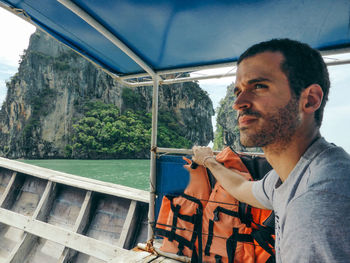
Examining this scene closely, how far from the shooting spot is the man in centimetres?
45

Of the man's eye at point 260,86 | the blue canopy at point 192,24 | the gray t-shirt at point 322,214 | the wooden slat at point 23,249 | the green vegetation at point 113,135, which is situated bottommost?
the wooden slat at point 23,249

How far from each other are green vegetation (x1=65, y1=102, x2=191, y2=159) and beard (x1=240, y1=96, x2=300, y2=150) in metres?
33.5

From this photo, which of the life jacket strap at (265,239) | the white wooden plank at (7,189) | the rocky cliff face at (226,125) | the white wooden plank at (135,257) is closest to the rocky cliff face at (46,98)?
the rocky cliff face at (226,125)

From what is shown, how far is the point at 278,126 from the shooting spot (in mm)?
735

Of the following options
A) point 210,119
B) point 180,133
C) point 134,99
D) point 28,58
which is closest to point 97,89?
point 134,99

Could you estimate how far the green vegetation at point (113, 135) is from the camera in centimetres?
3192

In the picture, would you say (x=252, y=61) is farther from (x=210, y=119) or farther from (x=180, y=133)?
(x=210, y=119)

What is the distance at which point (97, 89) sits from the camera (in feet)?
116

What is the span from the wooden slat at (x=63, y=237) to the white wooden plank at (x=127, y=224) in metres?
0.13

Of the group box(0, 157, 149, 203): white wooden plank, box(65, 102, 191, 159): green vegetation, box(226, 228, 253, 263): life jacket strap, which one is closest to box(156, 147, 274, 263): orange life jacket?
box(226, 228, 253, 263): life jacket strap

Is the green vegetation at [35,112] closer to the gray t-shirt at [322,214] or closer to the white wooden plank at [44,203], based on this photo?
the white wooden plank at [44,203]

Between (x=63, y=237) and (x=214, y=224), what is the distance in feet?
7.69

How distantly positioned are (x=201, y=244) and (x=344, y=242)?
4.20ft

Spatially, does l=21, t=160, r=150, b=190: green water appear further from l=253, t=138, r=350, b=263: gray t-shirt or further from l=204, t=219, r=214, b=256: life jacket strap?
l=253, t=138, r=350, b=263: gray t-shirt
